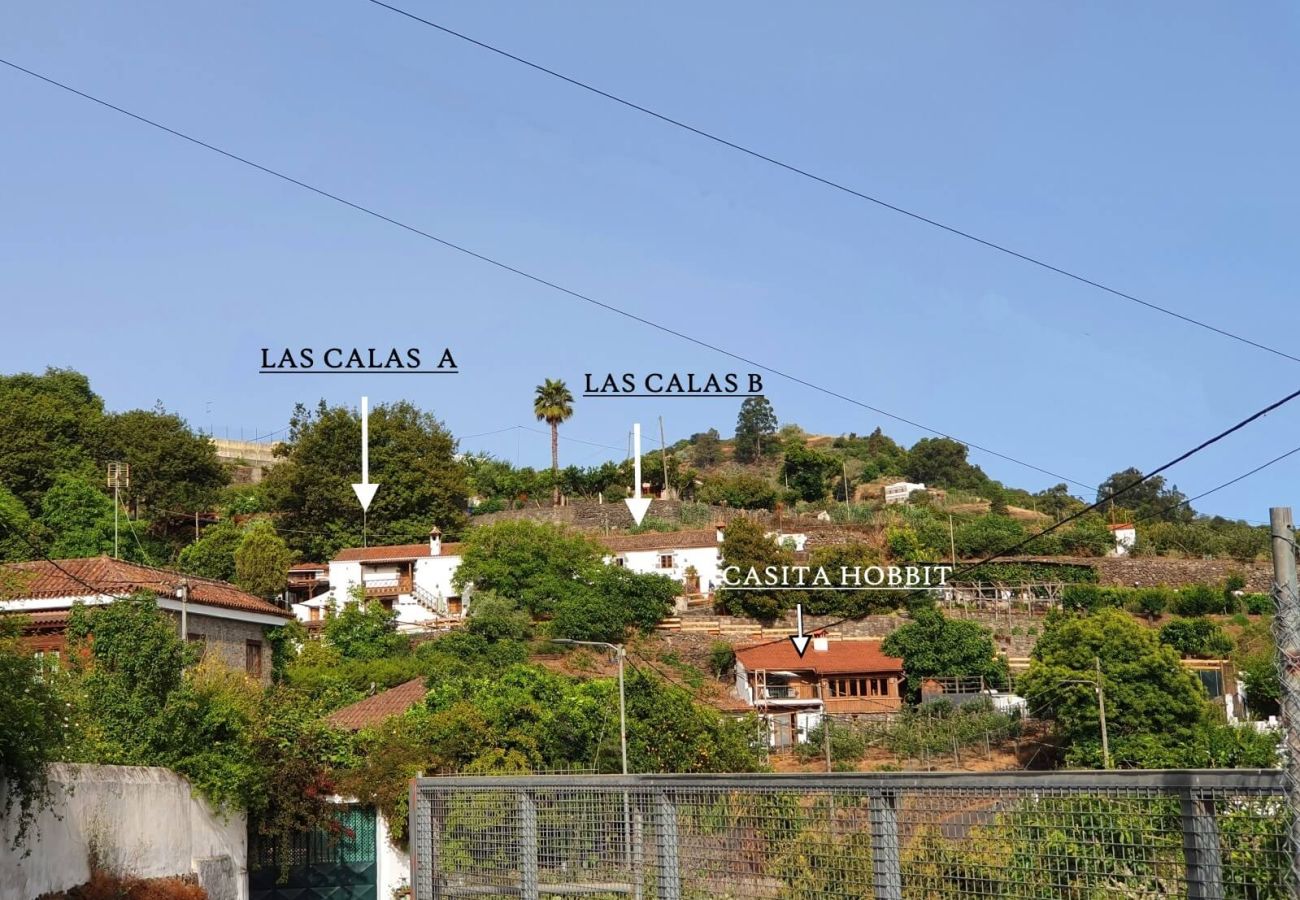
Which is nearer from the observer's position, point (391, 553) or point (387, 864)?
point (387, 864)

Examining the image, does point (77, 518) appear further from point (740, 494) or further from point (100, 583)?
point (740, 494)

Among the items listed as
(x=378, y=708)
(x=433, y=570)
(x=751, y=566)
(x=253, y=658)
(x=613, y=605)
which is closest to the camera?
(x=253, y=658)

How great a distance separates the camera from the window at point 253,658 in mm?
33562

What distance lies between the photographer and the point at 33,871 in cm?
1525

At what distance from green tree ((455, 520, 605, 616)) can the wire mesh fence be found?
45.5 meters

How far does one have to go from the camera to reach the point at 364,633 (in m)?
56.3

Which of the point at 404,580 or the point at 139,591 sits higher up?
the point at 404,580

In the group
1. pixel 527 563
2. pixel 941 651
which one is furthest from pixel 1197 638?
pixel 527 563

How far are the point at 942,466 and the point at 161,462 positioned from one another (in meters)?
63.4

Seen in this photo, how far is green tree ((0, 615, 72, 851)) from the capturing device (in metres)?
14.2

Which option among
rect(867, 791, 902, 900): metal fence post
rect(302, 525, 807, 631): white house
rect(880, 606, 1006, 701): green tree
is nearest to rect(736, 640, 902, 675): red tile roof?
rect(880, 606, 1006, 701): green tree

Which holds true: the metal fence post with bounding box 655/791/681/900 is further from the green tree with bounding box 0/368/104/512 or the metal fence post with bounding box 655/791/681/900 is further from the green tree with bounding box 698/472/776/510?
the green tree with bounding box 698/472/776/510

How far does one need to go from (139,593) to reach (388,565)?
125ft

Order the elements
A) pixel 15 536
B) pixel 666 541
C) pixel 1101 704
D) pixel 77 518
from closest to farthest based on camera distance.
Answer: pixel 1101 704 → pixel 15 536 → pixel 77 518 → pixel 666 541
